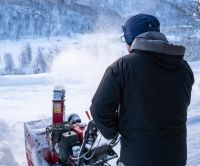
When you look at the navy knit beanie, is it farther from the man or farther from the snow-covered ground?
the snow-covered ground

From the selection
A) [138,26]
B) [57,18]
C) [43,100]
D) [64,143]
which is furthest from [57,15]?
[138,26]

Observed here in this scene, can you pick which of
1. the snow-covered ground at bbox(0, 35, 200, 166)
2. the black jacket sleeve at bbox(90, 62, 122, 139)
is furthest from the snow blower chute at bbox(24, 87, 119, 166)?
the snow-covered ground at bbox(0, 35, 200, 166)

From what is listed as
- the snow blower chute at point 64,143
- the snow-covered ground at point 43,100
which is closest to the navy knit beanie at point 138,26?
the snow blower chute at point 64,143

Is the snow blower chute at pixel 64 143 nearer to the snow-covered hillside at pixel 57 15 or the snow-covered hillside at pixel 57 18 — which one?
the snow-covered hillside at pixel 57 18

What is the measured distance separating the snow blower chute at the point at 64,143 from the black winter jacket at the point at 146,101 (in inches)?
25.7

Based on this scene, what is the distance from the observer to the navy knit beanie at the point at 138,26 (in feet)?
6.91

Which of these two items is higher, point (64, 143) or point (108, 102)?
point (108, 102)

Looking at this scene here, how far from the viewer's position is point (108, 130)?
82.2 inches

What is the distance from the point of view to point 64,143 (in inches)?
133

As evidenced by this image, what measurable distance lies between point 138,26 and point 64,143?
5.33 feet

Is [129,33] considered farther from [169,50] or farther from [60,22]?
[60,22]

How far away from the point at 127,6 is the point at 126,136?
9042 cm

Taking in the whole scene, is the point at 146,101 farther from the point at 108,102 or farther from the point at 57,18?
the point at 57,18

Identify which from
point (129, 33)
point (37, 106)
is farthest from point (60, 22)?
point (129, 33)
